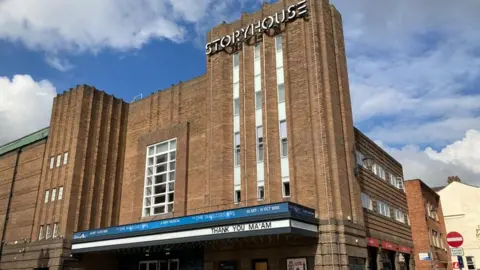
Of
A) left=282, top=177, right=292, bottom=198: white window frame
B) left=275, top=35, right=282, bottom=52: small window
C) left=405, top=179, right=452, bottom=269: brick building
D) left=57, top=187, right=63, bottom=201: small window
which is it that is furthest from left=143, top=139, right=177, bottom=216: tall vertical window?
left=405, top=179, right=452, bottom=269: brick building

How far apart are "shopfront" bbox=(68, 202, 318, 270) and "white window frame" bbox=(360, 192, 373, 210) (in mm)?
7617

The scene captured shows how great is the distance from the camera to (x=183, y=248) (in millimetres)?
25266

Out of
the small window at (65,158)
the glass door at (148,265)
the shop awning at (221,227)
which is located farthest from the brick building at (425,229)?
the small window at (65,158)

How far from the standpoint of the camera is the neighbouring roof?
34.1 m

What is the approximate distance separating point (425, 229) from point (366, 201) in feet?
44.5

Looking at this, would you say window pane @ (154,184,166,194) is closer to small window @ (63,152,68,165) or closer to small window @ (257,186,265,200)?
small window @ (63,152,68,165)

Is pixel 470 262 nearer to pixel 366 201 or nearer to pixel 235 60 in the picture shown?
pixel 366 201

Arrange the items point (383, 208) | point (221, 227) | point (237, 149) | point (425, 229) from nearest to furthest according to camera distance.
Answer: point (221, 227) → point (237, 149) → point (383, 208) → point (425, 229)

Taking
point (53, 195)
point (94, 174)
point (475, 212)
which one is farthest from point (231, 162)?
point (475, 212)

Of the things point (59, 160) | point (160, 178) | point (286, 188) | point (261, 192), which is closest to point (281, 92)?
point (286, 188)

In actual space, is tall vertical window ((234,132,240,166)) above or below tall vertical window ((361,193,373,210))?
above

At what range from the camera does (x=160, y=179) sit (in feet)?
96.9

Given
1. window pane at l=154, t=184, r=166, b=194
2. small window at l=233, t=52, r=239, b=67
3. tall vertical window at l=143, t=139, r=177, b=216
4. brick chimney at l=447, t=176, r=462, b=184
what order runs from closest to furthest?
small window at l=233, t=52, r=239, b=67, tall vertical window at l=143, t=139, r=177, b=216, window pane at l=154, t=184, r=166, b=194, brick chimney at l=447, t=176, r=462, b=184

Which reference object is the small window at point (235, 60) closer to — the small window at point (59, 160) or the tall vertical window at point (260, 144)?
the tall vertical window at point (260, 144)
